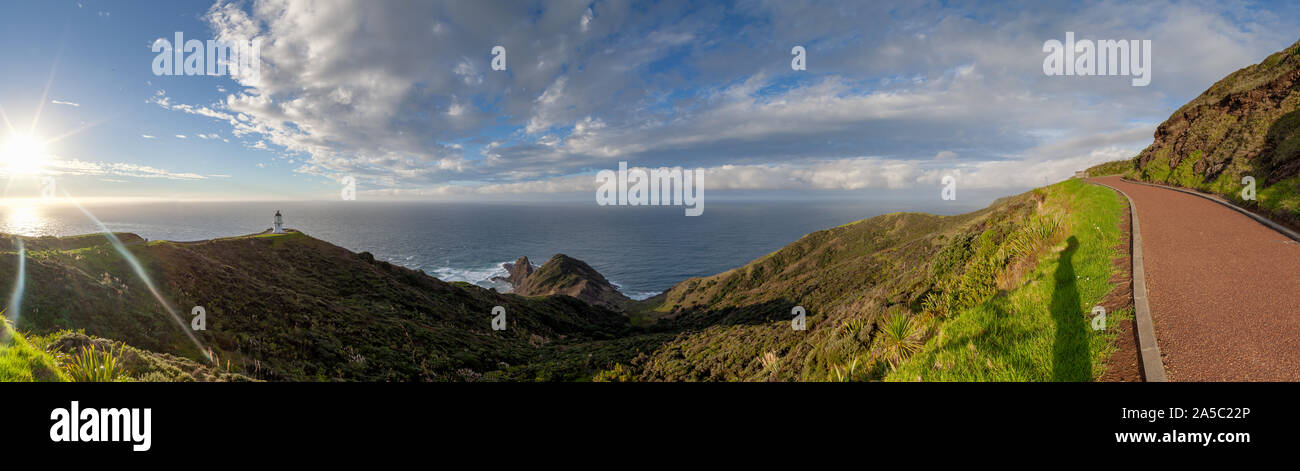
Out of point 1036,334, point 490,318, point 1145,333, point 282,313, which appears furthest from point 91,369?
point 490,318

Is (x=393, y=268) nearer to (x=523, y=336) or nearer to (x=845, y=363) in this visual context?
(x=523, y=336)

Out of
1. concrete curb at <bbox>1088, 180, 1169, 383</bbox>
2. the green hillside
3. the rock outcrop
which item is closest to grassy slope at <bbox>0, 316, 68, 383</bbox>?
the green hillside

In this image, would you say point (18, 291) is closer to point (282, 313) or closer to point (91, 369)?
point (282, 313)

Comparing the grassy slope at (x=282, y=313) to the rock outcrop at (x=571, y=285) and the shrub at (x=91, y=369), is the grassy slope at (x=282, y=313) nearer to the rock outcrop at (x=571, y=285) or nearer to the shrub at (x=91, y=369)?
the shrub at (x=91, y=369)

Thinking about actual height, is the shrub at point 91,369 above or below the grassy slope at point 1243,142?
below

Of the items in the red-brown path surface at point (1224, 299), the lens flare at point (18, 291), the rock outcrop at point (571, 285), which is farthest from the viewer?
the rock outcrop at point (571, 285)

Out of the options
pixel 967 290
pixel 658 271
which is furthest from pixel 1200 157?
pixel 658 271

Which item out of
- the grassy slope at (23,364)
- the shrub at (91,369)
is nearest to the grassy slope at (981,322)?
the shrub at (91,369)
